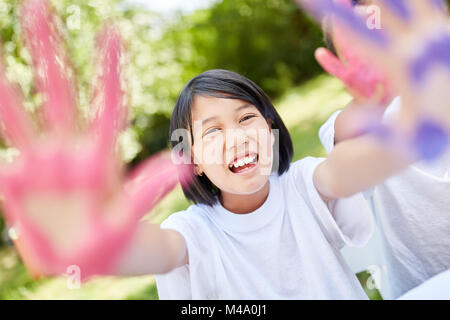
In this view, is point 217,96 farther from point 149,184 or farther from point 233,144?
point 149,184

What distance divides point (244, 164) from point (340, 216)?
0.27m

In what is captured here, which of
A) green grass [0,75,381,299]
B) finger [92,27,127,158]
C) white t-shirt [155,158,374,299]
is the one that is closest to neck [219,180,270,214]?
white t-shirt [155,158,374,299]

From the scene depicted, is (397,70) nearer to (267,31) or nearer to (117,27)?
(117,27)

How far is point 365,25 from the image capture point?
1.90ft

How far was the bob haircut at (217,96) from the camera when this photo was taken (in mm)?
1053

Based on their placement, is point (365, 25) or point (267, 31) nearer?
point (365, 25)

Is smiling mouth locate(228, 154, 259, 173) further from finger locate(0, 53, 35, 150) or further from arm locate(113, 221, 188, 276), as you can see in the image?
finger locate(0, 53, 35, 150)

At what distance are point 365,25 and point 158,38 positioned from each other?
25.5 ft

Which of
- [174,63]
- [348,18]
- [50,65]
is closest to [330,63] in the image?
[348,18]

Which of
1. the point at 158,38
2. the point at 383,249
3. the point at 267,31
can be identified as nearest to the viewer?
the point at 383,249

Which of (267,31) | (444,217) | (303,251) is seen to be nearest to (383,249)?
(444,217)

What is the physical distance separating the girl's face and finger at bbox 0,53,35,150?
47cm

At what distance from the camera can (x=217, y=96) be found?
3.40 feet

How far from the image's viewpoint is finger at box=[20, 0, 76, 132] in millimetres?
560
